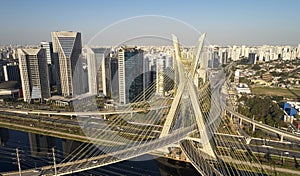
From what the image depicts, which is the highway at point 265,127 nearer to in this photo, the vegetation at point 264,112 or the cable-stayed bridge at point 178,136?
the vegetation at point 264,112

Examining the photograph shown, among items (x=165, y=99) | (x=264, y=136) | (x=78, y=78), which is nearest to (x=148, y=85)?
(x=165, y=99)

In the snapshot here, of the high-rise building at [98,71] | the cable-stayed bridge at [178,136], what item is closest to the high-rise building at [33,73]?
the high-rise building at [98,71]

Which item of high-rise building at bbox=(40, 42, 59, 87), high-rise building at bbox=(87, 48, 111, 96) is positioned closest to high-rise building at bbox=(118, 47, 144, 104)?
high-rise building at bbox=(87, 48, 111, 96)

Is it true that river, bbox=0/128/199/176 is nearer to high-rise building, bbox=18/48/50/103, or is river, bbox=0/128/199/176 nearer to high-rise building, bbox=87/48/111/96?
high-rise building, bbox=18/48/50/103

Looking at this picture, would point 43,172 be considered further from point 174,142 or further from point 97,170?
point 174,142

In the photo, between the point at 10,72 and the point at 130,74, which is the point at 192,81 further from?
the point at 10,72

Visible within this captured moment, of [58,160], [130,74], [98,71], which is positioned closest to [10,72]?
[98,71]
